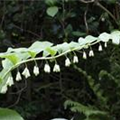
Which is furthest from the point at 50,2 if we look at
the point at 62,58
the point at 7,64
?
the point at 7,64

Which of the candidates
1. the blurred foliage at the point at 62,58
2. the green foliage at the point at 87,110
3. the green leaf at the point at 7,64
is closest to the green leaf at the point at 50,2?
the blurred foliage at the point at 62,58

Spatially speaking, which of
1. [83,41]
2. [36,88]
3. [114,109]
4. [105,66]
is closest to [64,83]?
[36,88]

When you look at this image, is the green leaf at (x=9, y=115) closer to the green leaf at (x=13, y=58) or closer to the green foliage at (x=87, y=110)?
the green leaf at (x=13, y=58)

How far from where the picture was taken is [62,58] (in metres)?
Answer: 2.41

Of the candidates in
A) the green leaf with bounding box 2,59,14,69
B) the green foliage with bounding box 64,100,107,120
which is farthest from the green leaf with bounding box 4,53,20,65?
the green foliage with bounding box 64,100,107,120

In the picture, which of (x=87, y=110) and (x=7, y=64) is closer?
(x=7, y=64)

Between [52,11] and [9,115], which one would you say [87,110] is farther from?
[9,115]

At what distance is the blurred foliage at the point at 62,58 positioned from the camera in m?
2.17

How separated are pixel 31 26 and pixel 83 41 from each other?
170 centimetres

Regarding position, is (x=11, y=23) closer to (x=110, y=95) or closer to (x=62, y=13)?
(x=62, y=13)

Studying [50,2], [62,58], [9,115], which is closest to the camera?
[9,115]

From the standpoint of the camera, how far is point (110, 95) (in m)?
2.19

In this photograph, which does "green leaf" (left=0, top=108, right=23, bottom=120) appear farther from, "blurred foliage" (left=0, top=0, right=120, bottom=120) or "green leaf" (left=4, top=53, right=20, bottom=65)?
"blurred foliage" (left=0, top=0, right=120, bottom=120)

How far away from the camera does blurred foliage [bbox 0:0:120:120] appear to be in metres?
2.17
